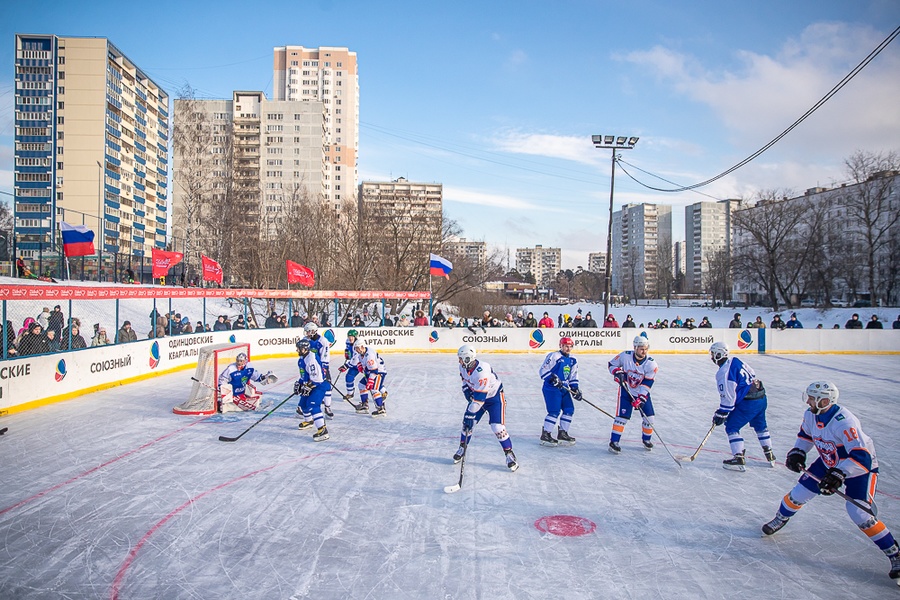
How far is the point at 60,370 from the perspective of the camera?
1188 centimetres

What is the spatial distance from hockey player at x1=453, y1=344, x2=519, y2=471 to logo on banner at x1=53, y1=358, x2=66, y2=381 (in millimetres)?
10003

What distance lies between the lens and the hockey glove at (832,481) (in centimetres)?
445

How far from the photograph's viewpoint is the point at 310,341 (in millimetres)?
9125

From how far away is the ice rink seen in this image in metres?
4.36

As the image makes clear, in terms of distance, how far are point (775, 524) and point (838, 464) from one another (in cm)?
101

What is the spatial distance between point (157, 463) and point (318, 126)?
3284 inches

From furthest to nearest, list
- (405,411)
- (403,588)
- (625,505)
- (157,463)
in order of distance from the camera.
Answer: (405,411)
(157,463)
(625,505)
(403,588)

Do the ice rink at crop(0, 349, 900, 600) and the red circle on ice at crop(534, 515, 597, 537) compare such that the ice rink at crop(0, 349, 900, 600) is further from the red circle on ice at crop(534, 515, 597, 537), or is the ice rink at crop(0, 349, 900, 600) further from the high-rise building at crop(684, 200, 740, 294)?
the high-rise building at crop(684, 200, 740, 294)

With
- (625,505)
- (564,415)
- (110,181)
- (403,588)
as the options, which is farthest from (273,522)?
(110,181)

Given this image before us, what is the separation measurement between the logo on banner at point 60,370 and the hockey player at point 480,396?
1000cm

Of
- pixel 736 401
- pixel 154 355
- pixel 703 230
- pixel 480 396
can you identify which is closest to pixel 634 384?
pixel 736 401

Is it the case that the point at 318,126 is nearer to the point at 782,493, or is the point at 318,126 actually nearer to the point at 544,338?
the point at 544,338

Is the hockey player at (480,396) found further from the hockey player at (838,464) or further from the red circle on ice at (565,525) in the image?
the hockey player at (838,464)

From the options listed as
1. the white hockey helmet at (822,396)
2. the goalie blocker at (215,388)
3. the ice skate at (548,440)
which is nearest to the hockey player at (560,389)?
the ice skate at (548,440)
